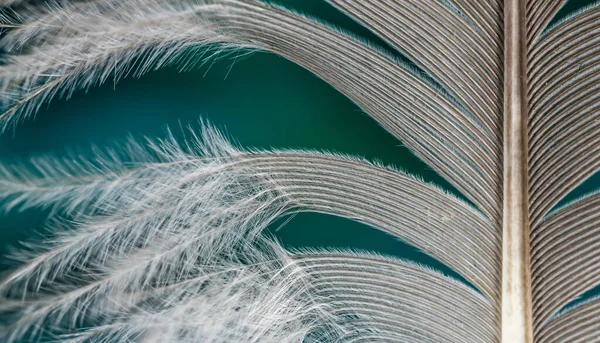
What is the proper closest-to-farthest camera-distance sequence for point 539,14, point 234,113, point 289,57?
point 539,14, point 289,57, point 234,113

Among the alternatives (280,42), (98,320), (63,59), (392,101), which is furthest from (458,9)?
(98,320)

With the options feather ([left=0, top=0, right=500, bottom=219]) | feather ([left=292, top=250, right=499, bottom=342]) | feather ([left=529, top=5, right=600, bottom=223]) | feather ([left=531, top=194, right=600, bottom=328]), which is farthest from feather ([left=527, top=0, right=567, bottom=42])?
feather ([left=292, top=250, right=499, bottom=342])

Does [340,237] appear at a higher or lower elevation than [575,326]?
higher

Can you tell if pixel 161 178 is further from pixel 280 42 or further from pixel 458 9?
pixel 458 9

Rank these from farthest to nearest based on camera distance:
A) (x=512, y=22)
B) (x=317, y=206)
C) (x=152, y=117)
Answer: (x=152, y=117) → (x=317, y=206) → (x=512, y=22)

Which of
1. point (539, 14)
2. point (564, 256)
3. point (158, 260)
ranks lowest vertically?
point (158, 260)

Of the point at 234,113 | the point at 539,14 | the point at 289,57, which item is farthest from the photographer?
the point at 234,113

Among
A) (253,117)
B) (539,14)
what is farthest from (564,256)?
(253,117)

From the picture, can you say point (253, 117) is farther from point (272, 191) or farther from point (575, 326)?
point (575, 326)
